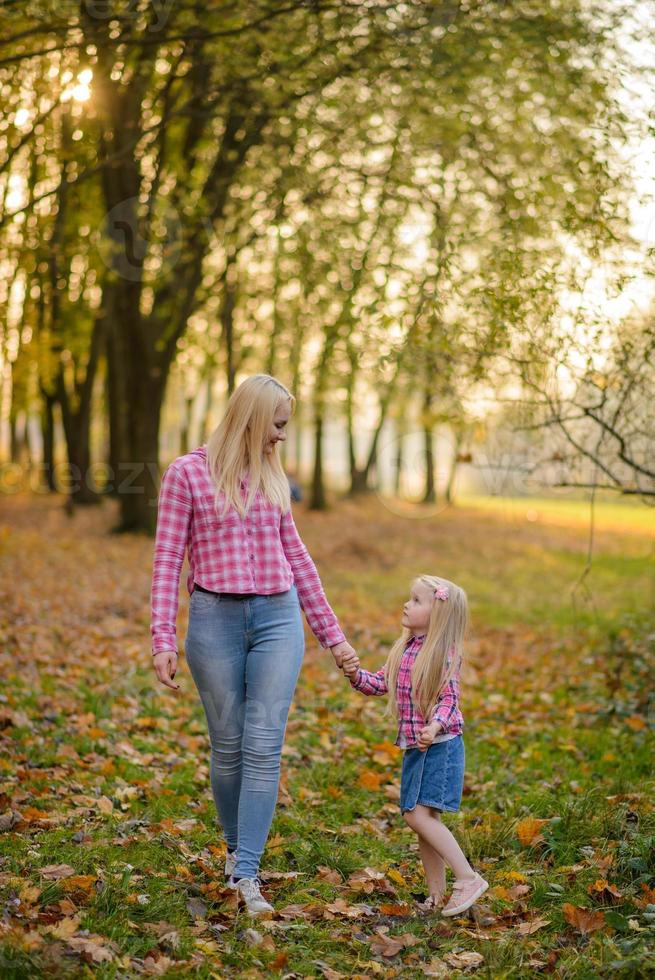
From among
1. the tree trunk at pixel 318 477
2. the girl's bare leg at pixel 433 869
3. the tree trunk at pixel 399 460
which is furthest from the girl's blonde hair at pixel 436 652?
the tree trunk at pixel 399 460

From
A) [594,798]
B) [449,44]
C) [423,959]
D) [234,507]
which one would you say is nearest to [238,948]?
[423,959]

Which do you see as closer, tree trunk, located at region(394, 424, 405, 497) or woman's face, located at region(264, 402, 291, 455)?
woman's face, located at region(264, 402, 291, 455)

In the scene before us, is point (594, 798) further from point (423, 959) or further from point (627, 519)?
point (627, 519)

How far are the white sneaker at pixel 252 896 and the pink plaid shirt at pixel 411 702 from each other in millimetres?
921

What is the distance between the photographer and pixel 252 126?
1531 centimetres

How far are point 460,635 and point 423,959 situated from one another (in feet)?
4.62

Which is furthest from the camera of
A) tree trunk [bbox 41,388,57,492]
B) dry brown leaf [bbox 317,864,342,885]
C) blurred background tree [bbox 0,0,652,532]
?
tree trunk [bbox 41,388,57,492]

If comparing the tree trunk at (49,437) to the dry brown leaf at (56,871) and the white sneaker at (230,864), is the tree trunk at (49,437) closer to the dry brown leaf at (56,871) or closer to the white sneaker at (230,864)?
the dry brown leaf at (56,871)

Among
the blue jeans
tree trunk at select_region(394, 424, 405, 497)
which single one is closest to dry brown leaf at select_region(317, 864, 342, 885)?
the blue jeans

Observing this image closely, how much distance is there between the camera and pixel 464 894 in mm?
4395

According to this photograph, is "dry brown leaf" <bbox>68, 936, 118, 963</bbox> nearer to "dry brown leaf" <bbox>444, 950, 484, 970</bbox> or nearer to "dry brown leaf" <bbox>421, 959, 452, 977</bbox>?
"dry brown leaf" <bbox>421, 959, 452, 977</bbox>

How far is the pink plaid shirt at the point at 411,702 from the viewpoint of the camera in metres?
4.45

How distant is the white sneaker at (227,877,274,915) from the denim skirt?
0.74 meters

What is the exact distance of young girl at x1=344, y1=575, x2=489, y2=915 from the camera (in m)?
4.43
